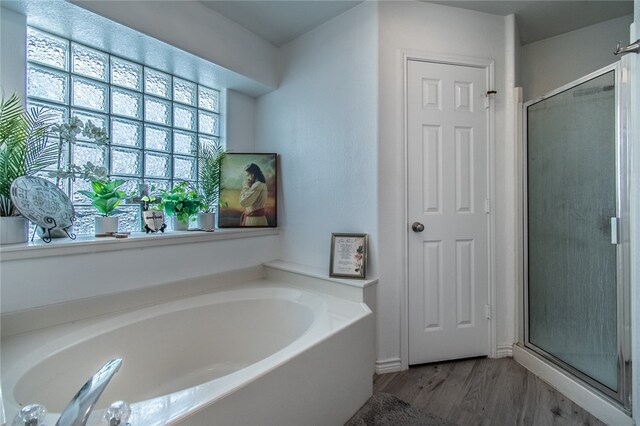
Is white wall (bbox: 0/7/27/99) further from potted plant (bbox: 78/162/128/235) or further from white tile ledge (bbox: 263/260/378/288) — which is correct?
white tile ledge (bbox: 263/260/378/288)

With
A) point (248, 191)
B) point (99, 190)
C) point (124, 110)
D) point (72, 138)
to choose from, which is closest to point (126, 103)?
point (124, 110)

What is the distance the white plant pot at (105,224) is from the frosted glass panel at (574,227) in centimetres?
258

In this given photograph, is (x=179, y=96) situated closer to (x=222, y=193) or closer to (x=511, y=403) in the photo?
(x=222, y=193)

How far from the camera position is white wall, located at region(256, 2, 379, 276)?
1.76m

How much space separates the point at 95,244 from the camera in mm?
1356

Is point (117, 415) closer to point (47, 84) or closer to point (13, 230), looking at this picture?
point (13, 230)

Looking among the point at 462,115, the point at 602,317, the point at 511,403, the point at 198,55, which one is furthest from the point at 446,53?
the point at 511,403

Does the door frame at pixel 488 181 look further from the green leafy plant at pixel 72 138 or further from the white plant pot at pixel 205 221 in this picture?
the green leafy plant at pixel 72 138

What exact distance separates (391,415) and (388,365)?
0.37m

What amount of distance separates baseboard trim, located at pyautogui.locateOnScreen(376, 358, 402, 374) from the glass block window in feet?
5.87

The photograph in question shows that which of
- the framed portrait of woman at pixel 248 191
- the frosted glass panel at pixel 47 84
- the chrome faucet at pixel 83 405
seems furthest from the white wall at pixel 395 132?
the frosted glass panel at pixel 47 84

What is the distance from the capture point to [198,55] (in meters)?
1.78

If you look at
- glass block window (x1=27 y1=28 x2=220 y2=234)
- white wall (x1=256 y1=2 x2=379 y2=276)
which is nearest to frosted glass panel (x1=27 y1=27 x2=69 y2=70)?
glass block window (x1=27 y1=28 x2=220 y2=234)

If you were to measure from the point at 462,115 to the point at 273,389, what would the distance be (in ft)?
6.17
